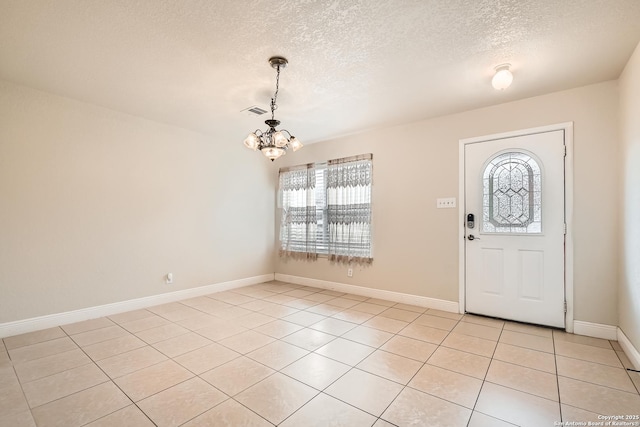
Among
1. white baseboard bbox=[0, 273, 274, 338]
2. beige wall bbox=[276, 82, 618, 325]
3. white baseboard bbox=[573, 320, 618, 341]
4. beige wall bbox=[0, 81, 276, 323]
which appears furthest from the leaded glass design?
white baseboard bbox=[0, 273, 274, 338]

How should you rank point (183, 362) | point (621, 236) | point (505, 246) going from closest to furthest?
1. point (183, 362)
2. point (621, 236)
3. point (505, 246)

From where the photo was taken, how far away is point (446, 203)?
3754 millimetres

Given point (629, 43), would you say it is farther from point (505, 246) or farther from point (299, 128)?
point (299, 128)

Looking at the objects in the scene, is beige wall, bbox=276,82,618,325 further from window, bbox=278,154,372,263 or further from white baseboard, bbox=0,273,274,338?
white baseboard, bbox=0,273,274,338

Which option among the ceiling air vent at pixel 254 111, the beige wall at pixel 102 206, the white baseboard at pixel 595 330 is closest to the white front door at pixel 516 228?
the white baseboard at pixel 595 330

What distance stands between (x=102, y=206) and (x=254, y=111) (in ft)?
7.12

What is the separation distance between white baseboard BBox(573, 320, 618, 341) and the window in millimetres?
2408

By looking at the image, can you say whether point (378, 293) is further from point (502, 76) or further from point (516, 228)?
point (502, 76)

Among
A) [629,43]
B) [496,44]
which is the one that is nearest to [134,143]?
[496,44]

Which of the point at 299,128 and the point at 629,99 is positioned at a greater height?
the point at 299,128

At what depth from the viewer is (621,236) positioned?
2682 mm

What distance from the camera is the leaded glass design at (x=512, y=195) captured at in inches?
126

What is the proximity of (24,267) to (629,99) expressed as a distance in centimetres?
590

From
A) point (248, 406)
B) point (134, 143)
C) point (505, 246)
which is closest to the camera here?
point (248, 406)
